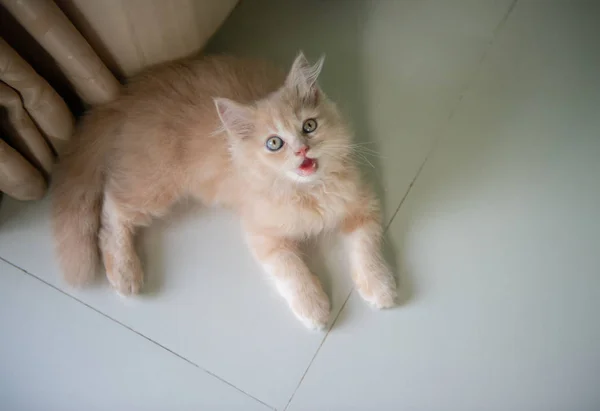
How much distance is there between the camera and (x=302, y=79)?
117 cm

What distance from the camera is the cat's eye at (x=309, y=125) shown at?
115cm

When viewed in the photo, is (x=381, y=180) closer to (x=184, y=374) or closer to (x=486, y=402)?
(x=486, y=402)

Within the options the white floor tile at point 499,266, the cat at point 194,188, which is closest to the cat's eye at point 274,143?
the cat at point 194,188

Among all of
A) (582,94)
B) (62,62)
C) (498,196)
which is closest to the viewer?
(62,62)

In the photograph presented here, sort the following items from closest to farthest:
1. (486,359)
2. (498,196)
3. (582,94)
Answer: (486,359) < (498,196) < (582,94)

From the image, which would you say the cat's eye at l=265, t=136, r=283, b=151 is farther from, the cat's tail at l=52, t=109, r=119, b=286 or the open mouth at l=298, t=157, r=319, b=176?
the cat's tail at l=52, t=109, r=119, b=286

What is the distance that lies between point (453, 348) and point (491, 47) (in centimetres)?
103

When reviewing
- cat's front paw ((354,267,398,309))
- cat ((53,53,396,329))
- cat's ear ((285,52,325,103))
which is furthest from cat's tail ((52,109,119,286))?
cat's front paw ((354,267,398,309))

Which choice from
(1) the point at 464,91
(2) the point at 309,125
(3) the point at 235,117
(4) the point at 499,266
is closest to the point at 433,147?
(1) the point at 464,91

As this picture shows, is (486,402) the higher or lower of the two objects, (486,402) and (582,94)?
the lower

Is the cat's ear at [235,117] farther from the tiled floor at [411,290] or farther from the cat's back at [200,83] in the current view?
the tiled floor at [411,290]

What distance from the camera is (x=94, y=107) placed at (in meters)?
1.37

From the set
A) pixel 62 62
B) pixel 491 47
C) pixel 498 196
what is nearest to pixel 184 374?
pixel 62 62

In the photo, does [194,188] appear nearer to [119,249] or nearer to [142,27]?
[119,249]
